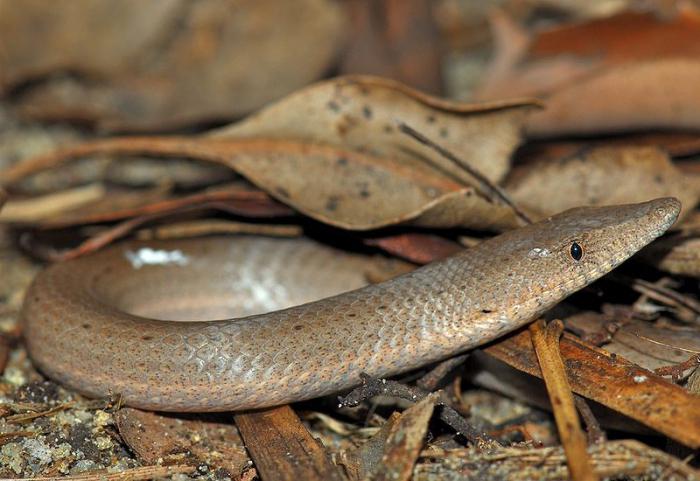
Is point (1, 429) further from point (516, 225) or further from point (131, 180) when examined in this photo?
point (516, 225)

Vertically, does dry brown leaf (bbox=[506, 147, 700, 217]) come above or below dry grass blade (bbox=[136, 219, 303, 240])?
above

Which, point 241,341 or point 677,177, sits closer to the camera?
point 241,341

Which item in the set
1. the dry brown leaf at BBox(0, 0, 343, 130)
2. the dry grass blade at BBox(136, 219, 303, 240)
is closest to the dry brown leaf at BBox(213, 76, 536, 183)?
the dry grass blade at BBox(136, 219, 303, 240)

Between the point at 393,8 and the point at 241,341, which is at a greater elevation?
the point at 393,8

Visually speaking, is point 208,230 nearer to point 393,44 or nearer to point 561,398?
point 393,44

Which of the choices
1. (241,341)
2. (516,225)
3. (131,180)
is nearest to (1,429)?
(241,341)

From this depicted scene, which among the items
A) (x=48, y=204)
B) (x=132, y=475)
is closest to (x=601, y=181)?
(x=132, y=475)

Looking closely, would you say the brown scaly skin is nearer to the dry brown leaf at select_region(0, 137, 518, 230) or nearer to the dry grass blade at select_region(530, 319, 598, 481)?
the dry grass blade at select_region(530, 319, 598, 481)
